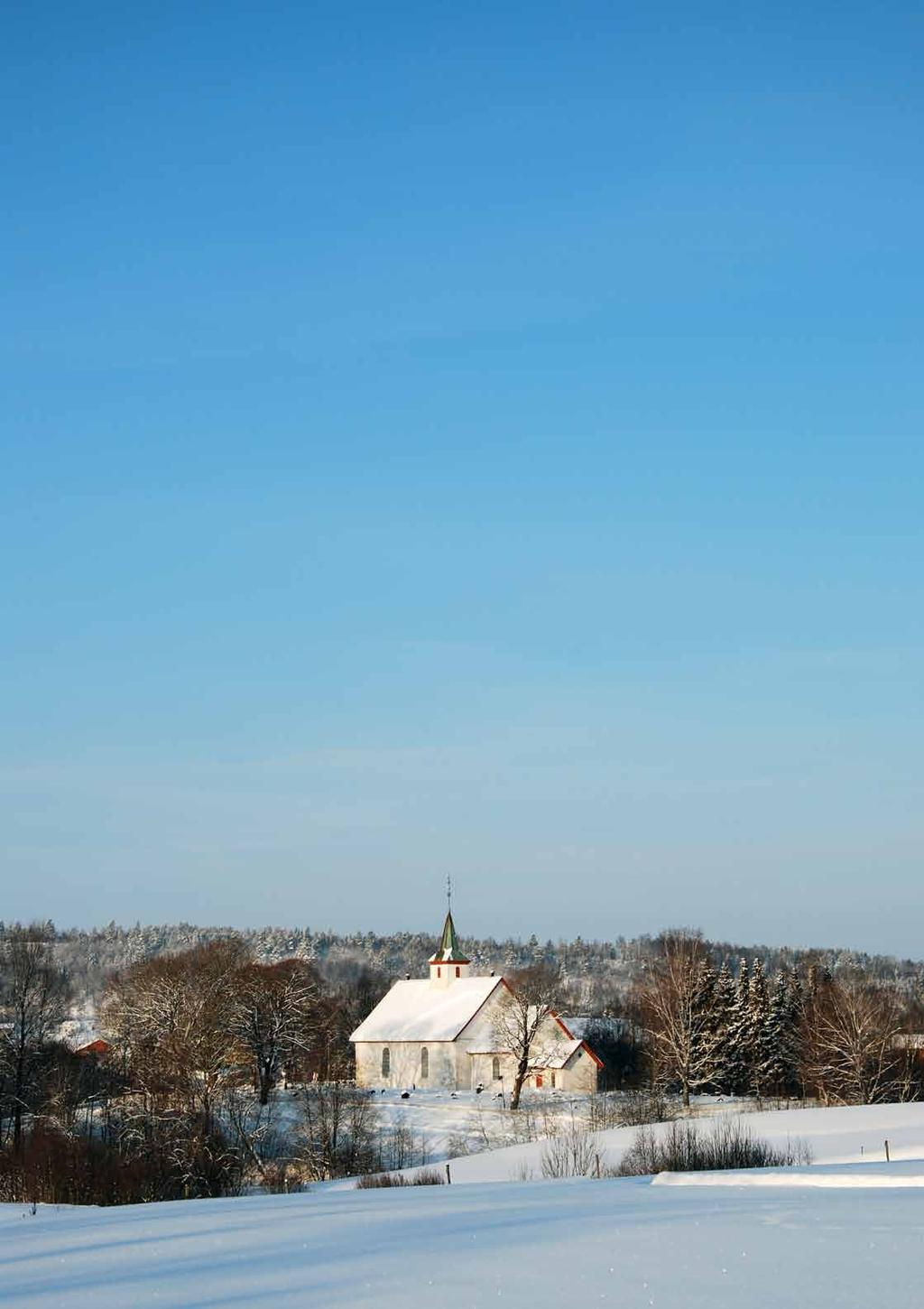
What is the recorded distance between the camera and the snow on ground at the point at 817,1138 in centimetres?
4284

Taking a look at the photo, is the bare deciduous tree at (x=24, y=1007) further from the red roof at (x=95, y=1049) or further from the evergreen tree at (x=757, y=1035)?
the evergreen tree at (x=757, y=1035)

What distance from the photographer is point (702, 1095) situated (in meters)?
76.6

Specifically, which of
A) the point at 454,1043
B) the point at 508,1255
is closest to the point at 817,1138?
the point at 508,1255

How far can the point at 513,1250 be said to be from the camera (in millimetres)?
17828

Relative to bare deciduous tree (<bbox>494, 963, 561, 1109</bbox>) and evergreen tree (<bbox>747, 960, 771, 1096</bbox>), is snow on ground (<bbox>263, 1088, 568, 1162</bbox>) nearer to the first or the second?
bare deciduous tree (<bbox>494, 963, 561, 1109</bbox>)

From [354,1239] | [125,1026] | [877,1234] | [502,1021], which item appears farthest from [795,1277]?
[502,1021]

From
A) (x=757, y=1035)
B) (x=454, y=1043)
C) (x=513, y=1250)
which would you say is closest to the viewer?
(x=513, y=1250)

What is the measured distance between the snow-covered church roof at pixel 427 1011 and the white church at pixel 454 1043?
6 cm

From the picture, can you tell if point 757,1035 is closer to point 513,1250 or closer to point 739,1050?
point 739,1050

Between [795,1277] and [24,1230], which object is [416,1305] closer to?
[795,1277]

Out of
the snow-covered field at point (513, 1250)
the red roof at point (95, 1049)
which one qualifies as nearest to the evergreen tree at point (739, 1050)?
the red roof at point (95, 1049)

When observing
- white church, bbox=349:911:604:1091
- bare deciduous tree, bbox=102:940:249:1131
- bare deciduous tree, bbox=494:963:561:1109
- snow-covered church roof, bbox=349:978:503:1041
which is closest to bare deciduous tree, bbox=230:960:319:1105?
bare deciduous tree, bbox=102:940:249:1131

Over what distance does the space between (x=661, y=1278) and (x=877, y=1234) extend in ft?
11.7

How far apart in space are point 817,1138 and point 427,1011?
168 ft
